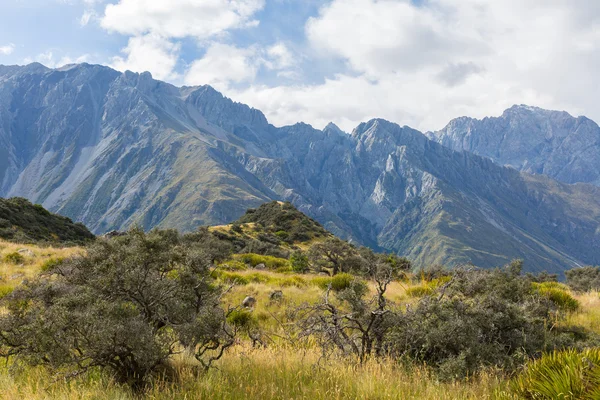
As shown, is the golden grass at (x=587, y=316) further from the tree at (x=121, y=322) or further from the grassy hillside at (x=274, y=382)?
the tree at (x=121, y=322)

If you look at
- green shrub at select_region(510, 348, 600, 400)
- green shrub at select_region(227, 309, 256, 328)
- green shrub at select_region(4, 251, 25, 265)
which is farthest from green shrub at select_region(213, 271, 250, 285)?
green shrub at select_region(510, 348, 600, 400)

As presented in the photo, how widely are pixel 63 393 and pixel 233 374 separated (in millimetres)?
2350

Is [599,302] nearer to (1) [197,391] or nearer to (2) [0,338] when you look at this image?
(1) [197,391]

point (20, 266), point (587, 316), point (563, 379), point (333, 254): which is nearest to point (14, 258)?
point (20, 266)

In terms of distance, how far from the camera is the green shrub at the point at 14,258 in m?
16.8

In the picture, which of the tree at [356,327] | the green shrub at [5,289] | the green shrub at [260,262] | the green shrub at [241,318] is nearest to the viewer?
the tree at [356,327]

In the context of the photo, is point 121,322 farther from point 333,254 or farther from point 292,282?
point 333,254

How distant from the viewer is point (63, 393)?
4793mm

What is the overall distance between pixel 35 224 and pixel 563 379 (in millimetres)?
53305

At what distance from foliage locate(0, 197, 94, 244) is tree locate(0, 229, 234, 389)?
32.0 metres

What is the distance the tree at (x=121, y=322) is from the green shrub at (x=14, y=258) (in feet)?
38.6

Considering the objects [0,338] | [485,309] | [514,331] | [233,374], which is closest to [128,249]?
[0,338]

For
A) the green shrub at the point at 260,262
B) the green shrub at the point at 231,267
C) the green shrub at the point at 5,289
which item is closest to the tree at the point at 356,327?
the green shrub at the point at 5,289

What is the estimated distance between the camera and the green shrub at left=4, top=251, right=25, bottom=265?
16781 mm
